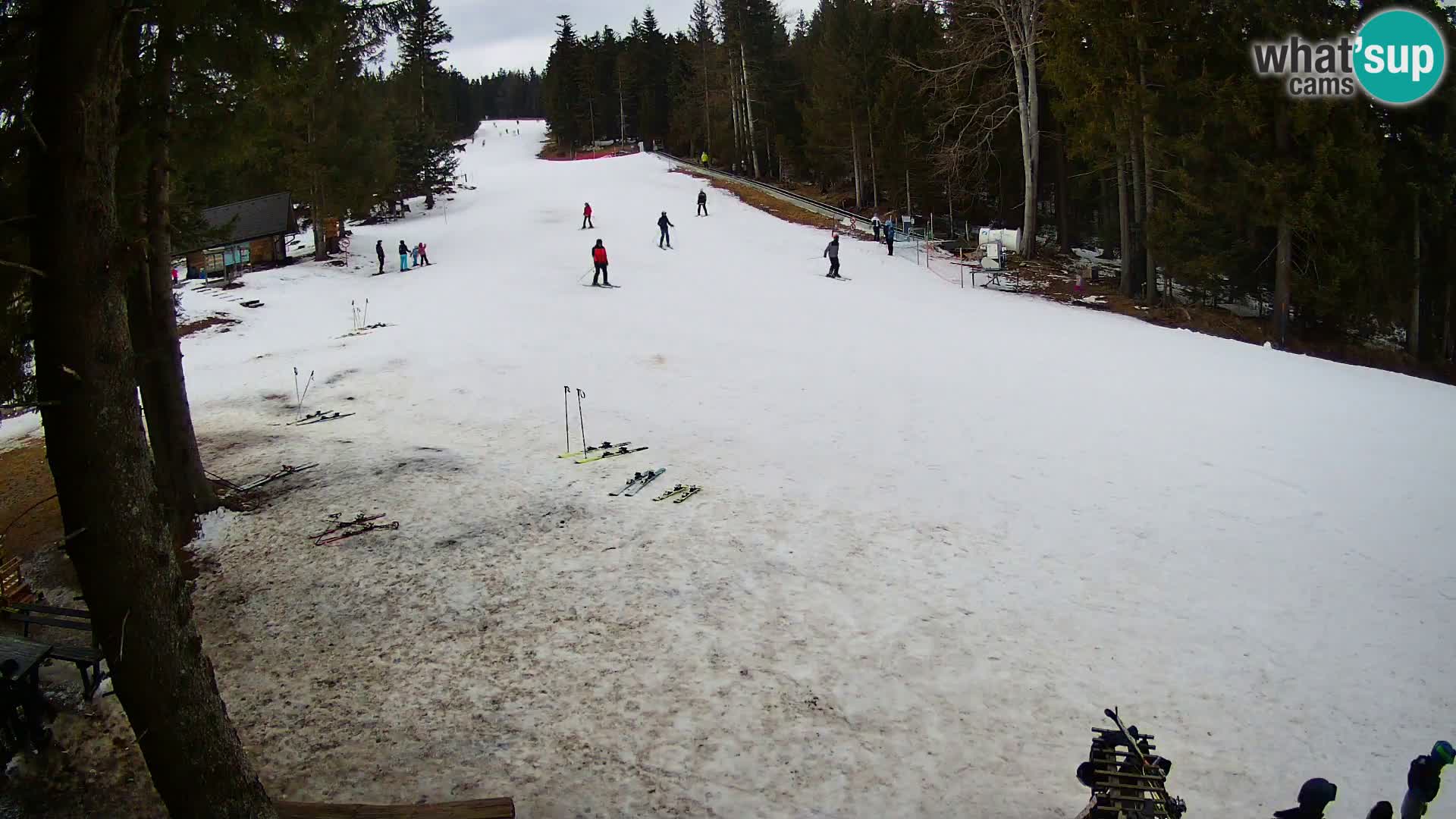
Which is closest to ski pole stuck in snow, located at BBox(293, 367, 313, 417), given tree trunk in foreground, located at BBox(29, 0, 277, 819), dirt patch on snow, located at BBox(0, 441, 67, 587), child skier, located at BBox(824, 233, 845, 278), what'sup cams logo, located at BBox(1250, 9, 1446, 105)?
dirt patch on snow, located at BBox(0, 441, 67, 587)

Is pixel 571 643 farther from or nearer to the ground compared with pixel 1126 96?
nearer to the ground

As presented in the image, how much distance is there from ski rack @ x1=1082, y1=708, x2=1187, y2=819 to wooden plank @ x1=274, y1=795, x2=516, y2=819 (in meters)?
3.67

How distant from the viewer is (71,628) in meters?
7.29

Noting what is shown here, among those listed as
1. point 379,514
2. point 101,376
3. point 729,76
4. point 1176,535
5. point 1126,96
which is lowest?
point 1176,535

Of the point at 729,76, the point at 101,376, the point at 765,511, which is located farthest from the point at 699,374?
the point at 729,76

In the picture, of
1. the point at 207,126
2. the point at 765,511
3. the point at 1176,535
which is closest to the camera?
the point at 207,126

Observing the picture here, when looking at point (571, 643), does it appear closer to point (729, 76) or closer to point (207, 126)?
point (207, 126)

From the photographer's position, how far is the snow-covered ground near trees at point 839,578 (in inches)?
250

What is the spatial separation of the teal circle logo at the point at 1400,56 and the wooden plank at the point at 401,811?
26.0m

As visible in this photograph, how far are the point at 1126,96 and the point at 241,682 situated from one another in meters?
25.3

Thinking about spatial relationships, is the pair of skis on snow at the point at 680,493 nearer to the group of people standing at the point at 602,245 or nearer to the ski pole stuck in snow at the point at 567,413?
the ski pole stuck in snow at the point at 567,413

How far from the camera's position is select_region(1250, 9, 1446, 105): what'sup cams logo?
21.0 m

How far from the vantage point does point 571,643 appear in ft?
25.5

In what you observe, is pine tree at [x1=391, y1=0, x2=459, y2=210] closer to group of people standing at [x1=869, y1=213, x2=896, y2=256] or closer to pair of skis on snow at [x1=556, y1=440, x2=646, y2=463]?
group of people standing at [x1=869, y1=213, x2=896, y2=256]
